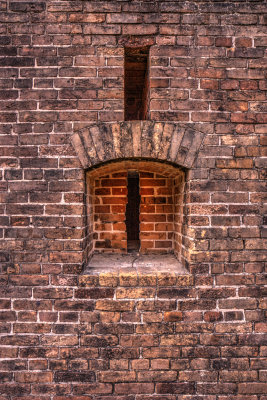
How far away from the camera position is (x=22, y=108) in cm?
195

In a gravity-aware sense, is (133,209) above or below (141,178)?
below

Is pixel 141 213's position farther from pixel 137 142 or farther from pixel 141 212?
pixel 137 142

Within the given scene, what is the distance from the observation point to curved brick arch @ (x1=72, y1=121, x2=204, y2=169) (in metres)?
1.92

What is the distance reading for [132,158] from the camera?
198 centimetres

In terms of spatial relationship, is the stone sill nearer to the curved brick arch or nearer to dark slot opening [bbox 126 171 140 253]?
the curved brick arch

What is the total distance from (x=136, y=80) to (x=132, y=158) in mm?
1054

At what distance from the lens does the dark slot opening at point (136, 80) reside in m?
2.06

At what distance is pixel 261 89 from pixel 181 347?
2091mm

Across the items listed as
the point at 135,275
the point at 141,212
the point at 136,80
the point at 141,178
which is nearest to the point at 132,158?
the point at 141,178

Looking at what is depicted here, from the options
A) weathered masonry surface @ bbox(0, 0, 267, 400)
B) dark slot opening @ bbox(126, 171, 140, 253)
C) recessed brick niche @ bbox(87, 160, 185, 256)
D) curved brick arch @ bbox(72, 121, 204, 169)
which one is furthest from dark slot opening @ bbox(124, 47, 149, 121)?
dark slot opening @ bbox(126, 171, 140, 253)

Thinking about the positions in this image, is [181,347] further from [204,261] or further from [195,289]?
[204,261]

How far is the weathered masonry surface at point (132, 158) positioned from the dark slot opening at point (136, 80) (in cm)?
9

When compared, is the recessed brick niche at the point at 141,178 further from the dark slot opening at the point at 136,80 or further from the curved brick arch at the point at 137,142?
the dark slot opening at the point at 136,80

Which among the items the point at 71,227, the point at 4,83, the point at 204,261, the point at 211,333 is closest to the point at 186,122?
the point at 204,261
